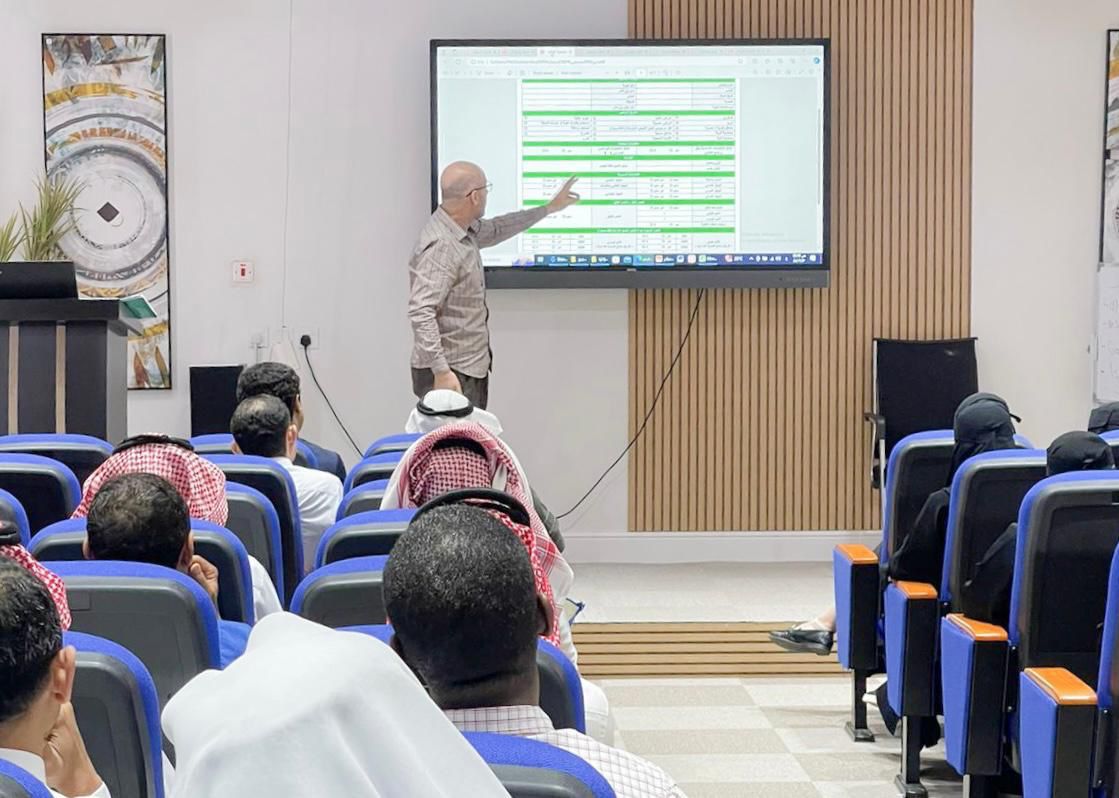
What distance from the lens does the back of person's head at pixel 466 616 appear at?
157cm

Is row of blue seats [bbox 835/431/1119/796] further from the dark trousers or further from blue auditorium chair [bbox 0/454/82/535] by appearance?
the dark trousers

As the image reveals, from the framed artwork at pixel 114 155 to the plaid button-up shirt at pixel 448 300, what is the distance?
5.37 ft

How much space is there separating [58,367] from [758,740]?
2709mm

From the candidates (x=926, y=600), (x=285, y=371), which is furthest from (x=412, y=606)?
(x=285, y=371)

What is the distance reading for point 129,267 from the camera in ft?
23.7

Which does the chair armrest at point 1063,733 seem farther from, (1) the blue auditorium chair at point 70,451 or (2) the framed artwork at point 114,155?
(2) the framed artwork at point 114,155

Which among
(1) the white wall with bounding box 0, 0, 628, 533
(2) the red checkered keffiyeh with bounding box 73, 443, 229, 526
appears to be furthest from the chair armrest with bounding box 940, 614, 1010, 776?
(1) the white wall with bounding box 0, 0, 628, 533

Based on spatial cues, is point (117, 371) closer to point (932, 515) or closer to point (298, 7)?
point (298, 7)

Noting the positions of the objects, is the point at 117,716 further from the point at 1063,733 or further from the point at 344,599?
the point at 1063,733

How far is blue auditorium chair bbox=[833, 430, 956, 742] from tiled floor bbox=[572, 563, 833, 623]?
69.1 inches

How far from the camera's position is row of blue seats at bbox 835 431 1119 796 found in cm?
294

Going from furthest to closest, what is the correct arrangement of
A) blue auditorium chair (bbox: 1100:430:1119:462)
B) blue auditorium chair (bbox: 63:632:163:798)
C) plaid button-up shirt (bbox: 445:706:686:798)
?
blue auditorium chair (bbox: 1100:430:1119:462), blue auditorium chair (bbox: 63:632:163:798), plaid button-up shirt (bbox: 445:706:686:798)

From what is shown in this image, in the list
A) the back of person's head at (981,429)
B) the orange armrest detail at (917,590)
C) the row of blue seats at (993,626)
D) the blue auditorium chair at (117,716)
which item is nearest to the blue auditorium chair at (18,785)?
the blue auditorium chair at (117,716)

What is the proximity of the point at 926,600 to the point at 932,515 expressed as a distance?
0.74ft
